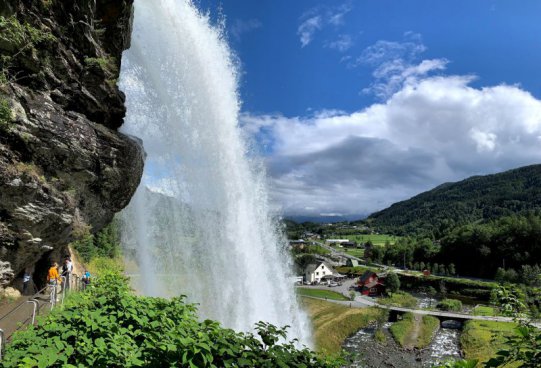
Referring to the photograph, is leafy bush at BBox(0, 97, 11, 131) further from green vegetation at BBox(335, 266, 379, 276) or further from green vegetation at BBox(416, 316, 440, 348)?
green vegetation at BBox(335, 266, 379, 276)

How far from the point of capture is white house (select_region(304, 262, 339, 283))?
10062 cm

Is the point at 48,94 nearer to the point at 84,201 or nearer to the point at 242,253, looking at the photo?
the point at 84,201

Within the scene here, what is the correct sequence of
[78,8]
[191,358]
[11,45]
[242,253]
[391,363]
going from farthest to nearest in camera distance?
[391,363], [242,253], [78,8], [11,45], [191,358]

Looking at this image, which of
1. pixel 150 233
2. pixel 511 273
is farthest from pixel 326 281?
pixel 150 233

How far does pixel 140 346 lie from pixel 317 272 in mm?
100769

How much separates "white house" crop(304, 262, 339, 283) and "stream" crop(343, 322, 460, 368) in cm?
4966

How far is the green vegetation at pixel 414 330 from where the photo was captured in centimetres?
4462

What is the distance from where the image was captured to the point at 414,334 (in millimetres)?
48031

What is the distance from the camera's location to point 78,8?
669 inches

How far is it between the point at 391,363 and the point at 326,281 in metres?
65.8

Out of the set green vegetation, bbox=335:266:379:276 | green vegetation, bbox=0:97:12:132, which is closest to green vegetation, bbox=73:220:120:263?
green vegetation, bbox=0:97:12:132

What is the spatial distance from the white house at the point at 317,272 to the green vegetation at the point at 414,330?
45.9m

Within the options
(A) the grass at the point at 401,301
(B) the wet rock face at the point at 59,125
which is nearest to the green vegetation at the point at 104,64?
(B) the wet rock face at the point at 59,125

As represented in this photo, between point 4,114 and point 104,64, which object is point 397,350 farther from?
point 4,114
